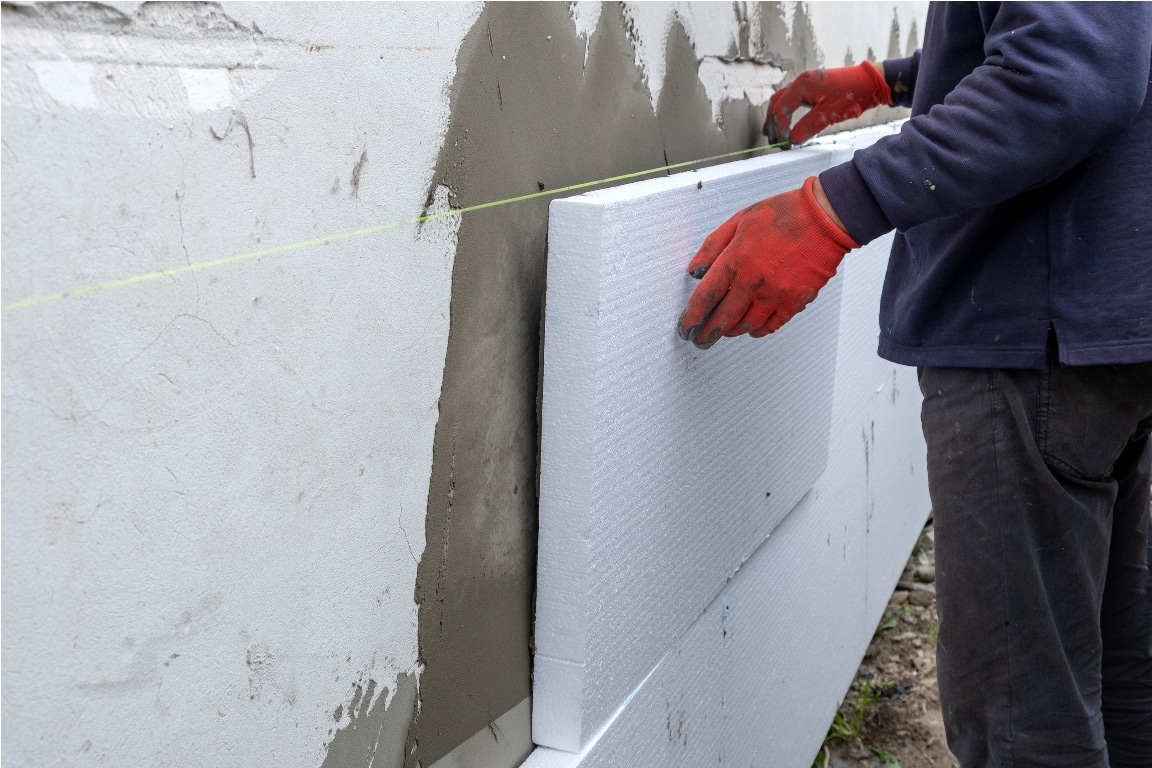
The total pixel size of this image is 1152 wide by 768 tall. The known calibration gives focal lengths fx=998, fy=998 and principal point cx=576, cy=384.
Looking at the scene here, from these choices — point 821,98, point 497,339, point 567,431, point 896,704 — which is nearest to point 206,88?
point 497,339

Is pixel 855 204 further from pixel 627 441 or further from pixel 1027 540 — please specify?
pixel 1027 540

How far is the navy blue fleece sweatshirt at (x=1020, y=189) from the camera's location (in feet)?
Answer: 4.24

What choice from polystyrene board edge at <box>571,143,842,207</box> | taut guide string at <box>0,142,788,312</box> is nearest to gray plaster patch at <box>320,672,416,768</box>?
taut guide string at <box>0,142,788,312</box>

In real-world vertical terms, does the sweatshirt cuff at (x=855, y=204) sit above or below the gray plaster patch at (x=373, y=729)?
above

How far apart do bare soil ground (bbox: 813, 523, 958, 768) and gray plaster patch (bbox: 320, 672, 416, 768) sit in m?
1.78

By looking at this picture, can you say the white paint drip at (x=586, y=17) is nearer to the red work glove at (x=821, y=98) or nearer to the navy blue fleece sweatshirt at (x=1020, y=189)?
the navy blue fleece sweatshirt at (x=1020, y=189)

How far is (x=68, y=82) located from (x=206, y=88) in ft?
0.40

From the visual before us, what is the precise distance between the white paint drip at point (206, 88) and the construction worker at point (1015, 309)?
2.51 ft

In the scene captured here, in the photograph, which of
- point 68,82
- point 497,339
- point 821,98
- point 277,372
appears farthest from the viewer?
point 821,98

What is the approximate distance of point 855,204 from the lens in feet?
4.68

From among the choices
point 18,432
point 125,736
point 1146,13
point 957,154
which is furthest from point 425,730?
point 1146,13

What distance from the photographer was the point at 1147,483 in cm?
179

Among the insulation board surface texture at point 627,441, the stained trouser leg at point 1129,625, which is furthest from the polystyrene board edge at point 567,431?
the stained trouser leg at point 1129,625

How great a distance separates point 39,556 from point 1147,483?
1.77m
